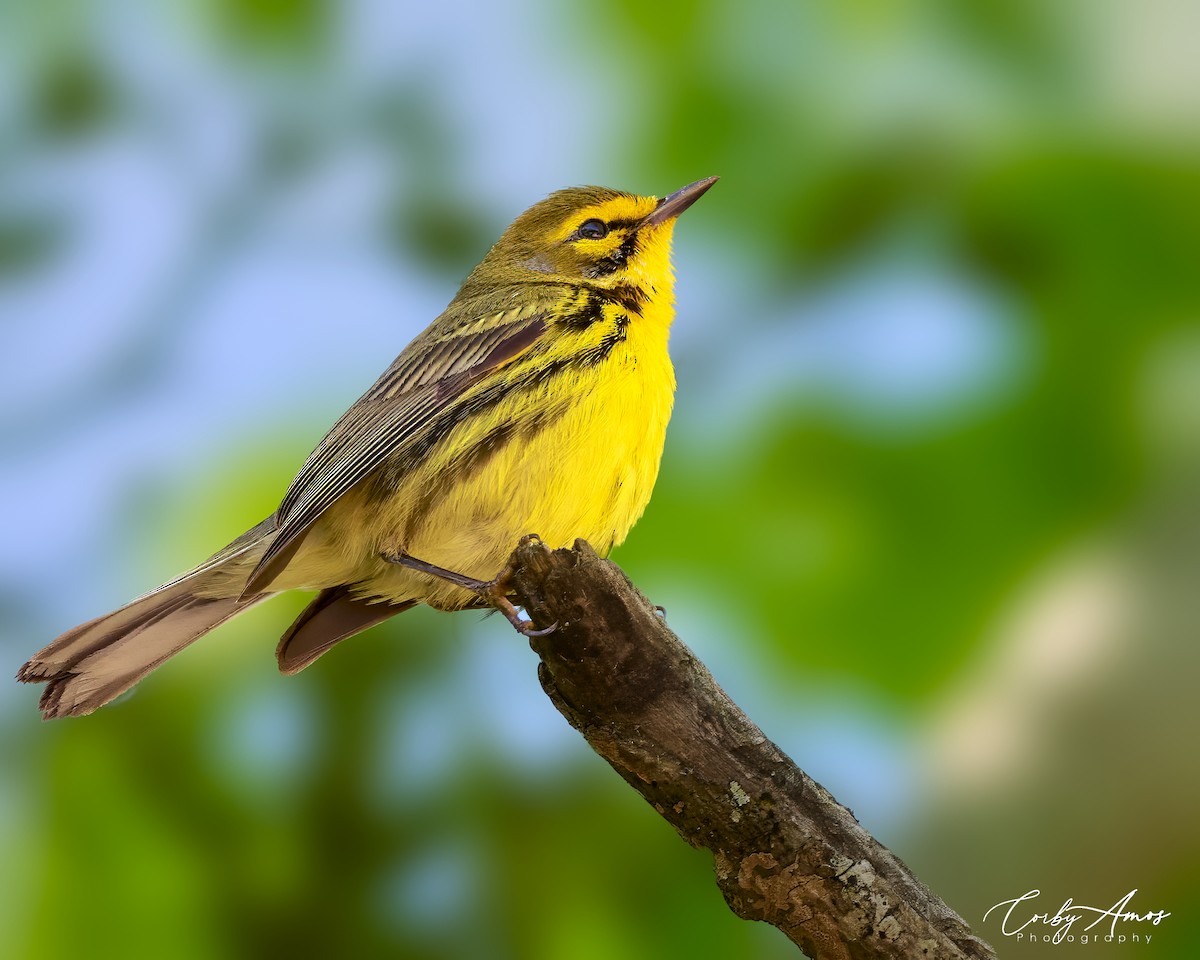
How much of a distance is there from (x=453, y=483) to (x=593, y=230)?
1.20m

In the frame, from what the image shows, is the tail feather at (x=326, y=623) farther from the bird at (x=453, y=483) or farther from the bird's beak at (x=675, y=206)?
the bird's beak at (x=675, y=206)

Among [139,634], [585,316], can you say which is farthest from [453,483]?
[139,634]

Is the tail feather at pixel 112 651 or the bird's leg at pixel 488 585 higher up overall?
the tail feather at pixel 112 651

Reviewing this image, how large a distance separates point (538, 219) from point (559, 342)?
104 centimetres

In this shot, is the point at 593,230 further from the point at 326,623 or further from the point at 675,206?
the point at 326,623

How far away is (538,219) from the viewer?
15.2ft

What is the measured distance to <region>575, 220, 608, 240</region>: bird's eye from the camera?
4.36m

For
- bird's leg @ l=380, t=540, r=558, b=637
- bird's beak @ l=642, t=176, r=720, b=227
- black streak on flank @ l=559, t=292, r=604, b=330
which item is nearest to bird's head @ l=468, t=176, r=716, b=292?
bird's beak @ l=642, t=176, r=720, b=227

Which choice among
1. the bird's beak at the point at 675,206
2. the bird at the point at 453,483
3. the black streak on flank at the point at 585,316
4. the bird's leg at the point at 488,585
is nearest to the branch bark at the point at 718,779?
the bird's leg at the point at 488,585

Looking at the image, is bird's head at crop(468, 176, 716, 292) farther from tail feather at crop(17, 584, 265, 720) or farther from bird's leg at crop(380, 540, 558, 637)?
tail feather at crop(17, 584, 265, 720)

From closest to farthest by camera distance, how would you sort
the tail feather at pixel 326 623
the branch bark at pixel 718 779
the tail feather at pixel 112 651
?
the branch bark at pixel 718 779
the tail feather at pixel 112 651
the tail feather at pixel 326 623

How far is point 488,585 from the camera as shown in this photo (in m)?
3.34

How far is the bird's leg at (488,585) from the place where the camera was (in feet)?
9.80

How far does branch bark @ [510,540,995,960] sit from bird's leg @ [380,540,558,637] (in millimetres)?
63
